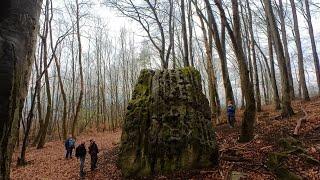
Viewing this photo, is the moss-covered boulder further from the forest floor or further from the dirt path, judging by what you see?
the dirt path

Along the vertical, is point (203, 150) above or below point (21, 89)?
below

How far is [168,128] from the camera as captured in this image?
10.1 m

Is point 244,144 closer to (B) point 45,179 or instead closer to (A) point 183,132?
(A) point 183,132

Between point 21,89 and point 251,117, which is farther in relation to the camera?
point 251,117

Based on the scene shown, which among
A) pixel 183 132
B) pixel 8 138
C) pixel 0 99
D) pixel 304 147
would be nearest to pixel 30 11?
pixel 0 99

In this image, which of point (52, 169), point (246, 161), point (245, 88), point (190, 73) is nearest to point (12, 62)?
point (246, 161)

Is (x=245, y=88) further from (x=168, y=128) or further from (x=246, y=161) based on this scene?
(x=168, y=128)

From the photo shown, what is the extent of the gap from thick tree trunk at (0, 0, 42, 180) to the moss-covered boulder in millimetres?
8403

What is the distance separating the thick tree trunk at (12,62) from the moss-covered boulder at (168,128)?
8403 mm

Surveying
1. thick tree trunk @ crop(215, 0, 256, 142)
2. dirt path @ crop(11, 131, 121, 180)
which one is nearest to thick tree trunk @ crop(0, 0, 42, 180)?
thick tree trunk @ crop(215, 0, 256, 142)

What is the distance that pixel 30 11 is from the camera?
1.65 meters

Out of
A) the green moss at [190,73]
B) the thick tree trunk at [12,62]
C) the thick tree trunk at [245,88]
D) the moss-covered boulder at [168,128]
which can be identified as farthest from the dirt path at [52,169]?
the thick tree trunk at [12,62]

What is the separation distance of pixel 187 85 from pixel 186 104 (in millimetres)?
819

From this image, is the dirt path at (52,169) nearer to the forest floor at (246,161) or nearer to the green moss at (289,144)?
the forest floor at (246,161)
